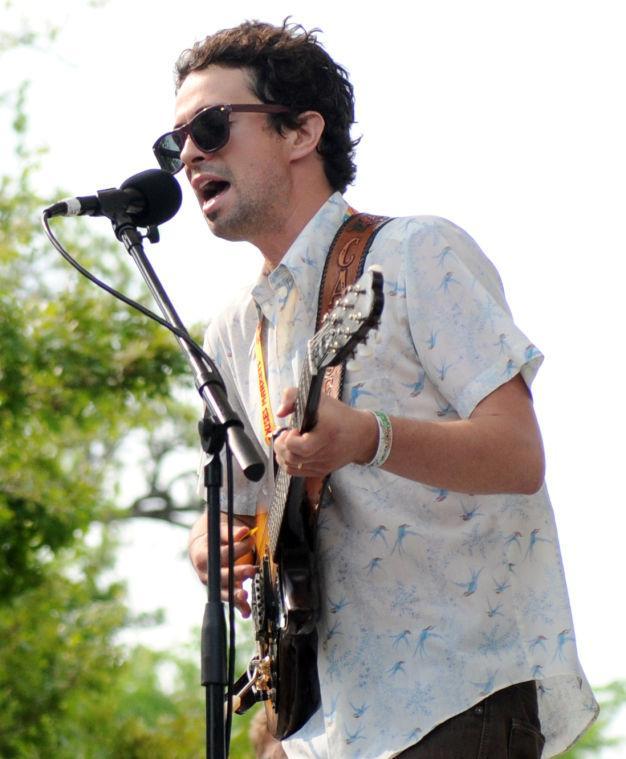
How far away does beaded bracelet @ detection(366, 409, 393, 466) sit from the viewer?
2484 millimetres

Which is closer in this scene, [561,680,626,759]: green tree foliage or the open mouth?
the open mouth

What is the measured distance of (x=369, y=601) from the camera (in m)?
2.76

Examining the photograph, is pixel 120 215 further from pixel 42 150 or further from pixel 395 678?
pixel 42 150

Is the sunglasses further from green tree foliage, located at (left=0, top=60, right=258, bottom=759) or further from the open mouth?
green tree foliage, located at (left=0, top=60, right=258, bottom=759)

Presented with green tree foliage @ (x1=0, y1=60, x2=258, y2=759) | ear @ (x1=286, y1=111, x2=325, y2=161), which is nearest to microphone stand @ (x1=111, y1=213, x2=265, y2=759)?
ear @ (x1=286, y1=111, x2=325, y2=161)

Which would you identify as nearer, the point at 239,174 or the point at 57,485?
the point at 239,174

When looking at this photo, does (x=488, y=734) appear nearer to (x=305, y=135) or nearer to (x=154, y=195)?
(x=154, y=195)

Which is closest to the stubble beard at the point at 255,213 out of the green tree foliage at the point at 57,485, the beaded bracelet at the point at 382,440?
the beaded bracelet at the point at 382,440

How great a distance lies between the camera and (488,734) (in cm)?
263

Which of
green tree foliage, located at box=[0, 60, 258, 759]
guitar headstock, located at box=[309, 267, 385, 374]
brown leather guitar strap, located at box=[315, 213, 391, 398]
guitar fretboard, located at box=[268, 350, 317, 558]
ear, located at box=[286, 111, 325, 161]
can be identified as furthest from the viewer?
green tree foliage, located at box=[0, 60, 258, 759]

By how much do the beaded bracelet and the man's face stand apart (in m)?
0.90

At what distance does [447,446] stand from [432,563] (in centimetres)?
29

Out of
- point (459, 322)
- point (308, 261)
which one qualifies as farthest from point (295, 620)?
point (308, 261)

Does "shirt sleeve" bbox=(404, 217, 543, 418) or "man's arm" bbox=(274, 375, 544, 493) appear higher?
"shirt sleeve" bbox=(404, 217, 543, 418)
